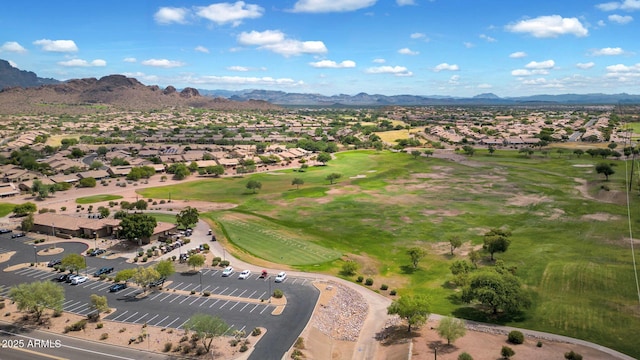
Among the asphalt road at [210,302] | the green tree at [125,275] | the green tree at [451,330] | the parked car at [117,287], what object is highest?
the green tree at [125,275]

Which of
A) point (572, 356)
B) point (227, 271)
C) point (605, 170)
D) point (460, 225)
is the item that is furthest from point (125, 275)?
point (605, 170)

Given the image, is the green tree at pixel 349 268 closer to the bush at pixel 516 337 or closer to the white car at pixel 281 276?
the white car at pixel 281 276

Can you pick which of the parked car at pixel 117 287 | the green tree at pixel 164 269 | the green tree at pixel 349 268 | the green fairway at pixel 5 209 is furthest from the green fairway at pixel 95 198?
the green tree at pixel 349 268

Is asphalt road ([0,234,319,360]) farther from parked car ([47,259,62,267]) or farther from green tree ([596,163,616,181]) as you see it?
green tree ([596,163,616,181])

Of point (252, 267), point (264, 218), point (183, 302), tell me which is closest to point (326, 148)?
point (264, 218)

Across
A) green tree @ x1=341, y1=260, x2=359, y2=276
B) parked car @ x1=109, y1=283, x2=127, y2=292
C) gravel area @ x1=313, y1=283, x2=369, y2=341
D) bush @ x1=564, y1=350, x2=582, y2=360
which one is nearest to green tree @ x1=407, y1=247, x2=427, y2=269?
green tree @ x1=341, y1=260, x2=359, y2=276

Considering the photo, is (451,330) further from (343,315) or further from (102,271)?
(102,271)

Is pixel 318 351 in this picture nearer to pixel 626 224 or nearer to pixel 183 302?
pixel 183 302
